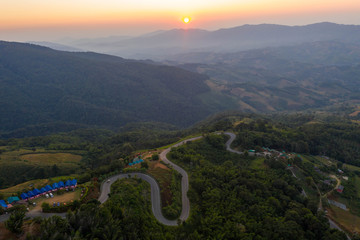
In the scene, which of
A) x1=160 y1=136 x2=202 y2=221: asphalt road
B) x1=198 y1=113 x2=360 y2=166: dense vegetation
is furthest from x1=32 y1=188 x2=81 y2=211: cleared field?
x1=198 y1=113 x2=360 y2=166: dense vegetation

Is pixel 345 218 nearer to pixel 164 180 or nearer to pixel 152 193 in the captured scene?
pixel 164 180

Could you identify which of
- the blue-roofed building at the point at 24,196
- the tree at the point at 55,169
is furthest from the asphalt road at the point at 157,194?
the tree at the point at 55,169

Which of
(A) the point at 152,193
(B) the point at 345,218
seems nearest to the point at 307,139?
(B) the point at 345,218

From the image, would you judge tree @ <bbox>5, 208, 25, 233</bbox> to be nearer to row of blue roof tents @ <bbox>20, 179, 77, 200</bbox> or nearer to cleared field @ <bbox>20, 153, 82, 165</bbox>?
row of blue roof tents @ <bbox>20, 179, 77, 200</bbox>

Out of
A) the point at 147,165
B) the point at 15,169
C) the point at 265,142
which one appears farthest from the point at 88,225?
the point at 15,169

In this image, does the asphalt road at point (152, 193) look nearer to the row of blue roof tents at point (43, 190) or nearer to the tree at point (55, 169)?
the row of blue roof tents at point (43, 190)

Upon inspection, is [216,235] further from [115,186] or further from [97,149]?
[97,149]
